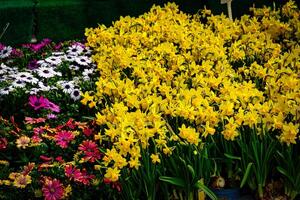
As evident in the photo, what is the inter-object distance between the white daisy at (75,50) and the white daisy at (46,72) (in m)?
0.43

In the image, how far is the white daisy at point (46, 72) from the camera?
4543 millimetres

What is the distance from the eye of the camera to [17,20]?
6184 mm

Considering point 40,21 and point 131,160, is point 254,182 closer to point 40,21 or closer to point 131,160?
point 131,160

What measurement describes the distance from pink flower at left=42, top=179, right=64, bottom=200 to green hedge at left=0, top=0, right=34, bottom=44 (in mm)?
3413

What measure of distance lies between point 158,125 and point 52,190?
24.6 inches

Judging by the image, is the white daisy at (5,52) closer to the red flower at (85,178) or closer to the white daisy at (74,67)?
the white daisy at (74,67)

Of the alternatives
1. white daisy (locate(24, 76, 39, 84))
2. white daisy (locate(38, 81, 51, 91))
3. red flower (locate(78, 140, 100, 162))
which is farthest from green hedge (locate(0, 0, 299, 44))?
red flower (locate(78, 140, 100, 162))

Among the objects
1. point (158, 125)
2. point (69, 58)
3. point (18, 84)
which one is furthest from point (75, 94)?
point (158, 125)

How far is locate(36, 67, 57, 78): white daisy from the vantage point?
14.9ft

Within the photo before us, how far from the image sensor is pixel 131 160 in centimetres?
299

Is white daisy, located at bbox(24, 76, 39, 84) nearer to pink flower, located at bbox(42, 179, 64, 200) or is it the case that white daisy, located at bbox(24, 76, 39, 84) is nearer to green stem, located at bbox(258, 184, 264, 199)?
pink flower, located at bbox(42, 179, 64, 200)

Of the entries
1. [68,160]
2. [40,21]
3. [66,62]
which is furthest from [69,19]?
[68,160]

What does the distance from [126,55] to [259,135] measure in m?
1.50

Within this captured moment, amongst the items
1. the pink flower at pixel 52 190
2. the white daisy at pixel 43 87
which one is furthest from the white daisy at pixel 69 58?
the pink flower at pixel 52 190
